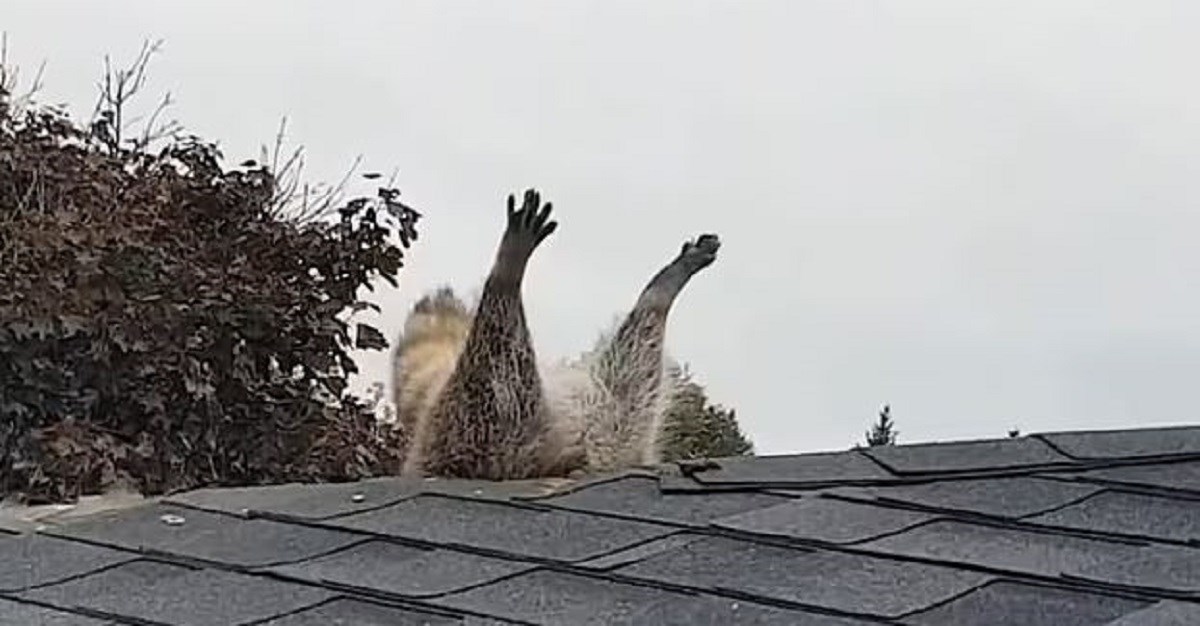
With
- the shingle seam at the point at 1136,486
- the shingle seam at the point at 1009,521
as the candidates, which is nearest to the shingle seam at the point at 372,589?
the shingle seam at the point at 1009,521

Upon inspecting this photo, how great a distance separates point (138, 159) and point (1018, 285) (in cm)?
204

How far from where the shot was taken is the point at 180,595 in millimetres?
1646

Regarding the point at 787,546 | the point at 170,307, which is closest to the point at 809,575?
the point at 787,546

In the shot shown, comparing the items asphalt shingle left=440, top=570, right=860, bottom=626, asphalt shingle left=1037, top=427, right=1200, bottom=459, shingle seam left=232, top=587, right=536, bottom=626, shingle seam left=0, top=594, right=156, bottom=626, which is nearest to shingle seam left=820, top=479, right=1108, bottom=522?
asphalt shingle left=1037, top=427, right=1200, bottom=459

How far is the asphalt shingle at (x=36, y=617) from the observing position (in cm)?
157

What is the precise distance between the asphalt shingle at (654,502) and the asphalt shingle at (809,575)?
0.11 meters

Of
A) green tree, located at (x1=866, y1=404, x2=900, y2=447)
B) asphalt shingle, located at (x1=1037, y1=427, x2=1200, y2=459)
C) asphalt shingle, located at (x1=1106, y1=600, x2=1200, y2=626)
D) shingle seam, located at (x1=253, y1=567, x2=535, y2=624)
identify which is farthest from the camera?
Result: green tree, located at (x1=866, y1=404, x2=900, y2=447)

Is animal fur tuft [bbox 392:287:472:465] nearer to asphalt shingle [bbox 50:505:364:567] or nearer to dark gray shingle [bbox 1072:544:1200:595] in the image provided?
asphalt shingle [bbox 50:505:364:567]

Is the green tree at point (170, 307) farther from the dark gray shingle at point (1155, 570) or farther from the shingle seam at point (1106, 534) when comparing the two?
the dark gray shingle at point (1155, 570)

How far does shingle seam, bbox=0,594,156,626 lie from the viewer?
1563 mm

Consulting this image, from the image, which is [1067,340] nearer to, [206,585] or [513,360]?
[513,360]

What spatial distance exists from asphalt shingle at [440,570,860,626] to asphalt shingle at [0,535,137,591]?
437 mm

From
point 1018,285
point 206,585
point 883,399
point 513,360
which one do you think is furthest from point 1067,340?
point 206,585

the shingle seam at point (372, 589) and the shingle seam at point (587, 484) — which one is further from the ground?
the shingle seam at point (587, 484)
